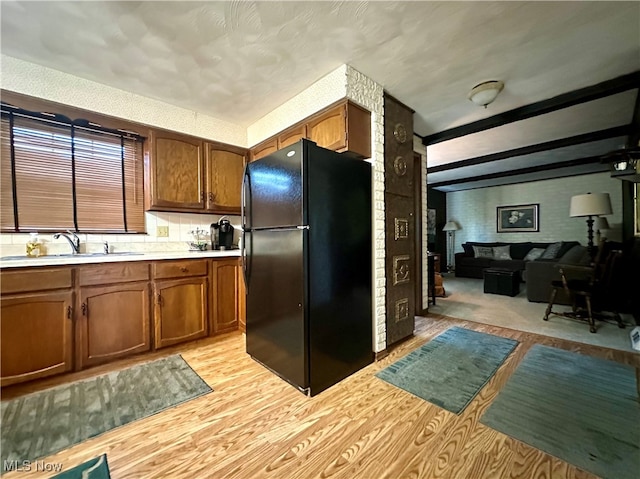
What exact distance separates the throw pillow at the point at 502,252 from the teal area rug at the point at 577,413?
188 inches

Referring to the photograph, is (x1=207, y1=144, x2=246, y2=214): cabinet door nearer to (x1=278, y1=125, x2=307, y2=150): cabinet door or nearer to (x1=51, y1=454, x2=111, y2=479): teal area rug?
(x1=278, y1=125, x2=307, y2=150): cabinet door

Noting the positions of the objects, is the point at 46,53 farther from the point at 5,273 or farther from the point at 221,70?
the point at 5,273

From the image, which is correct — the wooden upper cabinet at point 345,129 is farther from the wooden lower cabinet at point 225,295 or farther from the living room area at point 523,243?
the living room area at point 523,243

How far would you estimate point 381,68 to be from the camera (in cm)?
213

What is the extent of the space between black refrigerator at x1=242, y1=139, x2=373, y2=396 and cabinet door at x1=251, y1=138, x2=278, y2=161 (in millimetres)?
792

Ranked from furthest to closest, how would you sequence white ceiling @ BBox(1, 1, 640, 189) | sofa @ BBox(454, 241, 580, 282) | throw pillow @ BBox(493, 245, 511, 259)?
throw pillow @ BBox(493, 245, 511, 259) → sofa @ BBox(454, 241, 580, 282) → white ceiling @ BBox(1, 1, 640, 189)

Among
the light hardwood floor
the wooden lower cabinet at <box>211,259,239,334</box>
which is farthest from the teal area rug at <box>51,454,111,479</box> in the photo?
the wooden lower cabinet at <box>211,259,239,334</box>

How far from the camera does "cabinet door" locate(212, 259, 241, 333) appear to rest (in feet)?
8.82

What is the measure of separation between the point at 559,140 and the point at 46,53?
19.9 ft

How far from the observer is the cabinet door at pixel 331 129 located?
2115 millimetres

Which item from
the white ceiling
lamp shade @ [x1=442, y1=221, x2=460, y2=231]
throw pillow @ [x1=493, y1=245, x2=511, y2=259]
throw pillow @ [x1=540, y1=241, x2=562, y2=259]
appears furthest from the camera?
lamp shade @ [x1=442, y1=221, x2=460, y2=231]

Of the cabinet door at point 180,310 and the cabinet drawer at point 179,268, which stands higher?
the cabinet drawer at point 179,268

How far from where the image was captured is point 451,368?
2086mm

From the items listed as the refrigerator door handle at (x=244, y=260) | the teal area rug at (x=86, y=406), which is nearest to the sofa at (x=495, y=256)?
the refrigerator door handle at (x=244, y=260)
